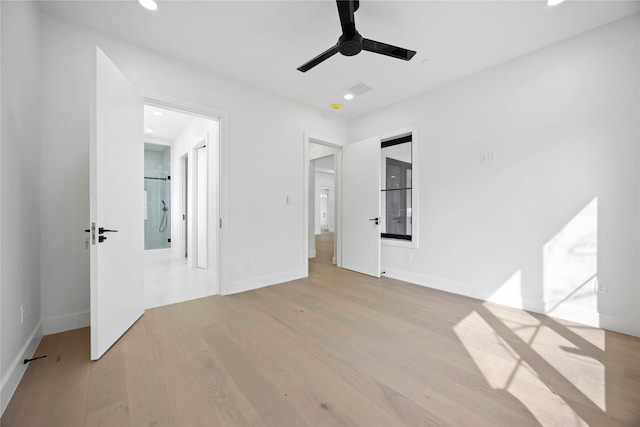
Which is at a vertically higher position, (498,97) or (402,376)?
(498,97)

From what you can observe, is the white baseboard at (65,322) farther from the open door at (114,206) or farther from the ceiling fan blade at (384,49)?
the ceiling fan blade at (384,49)

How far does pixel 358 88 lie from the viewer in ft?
11.4

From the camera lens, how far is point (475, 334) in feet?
7.20

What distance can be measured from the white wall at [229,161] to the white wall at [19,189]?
0.11 m

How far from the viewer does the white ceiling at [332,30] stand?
2086mm

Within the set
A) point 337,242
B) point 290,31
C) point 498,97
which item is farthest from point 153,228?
point 498,97

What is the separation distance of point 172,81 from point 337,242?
→ 3446 millimetres

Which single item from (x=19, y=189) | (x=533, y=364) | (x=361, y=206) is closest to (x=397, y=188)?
(x=361, y=206)

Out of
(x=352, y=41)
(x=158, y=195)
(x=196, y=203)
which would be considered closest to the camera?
(x=352, y=41)

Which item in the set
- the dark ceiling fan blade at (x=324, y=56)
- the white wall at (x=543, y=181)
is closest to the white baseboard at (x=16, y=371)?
the dark ceiling fan blade at (x=324, y=56)

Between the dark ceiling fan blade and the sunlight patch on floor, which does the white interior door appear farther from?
the dark ceiling fan blade

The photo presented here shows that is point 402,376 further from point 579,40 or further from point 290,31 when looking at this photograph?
point 579,40

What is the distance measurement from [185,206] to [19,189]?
152 inches

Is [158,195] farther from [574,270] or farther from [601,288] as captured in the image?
[601,288]
